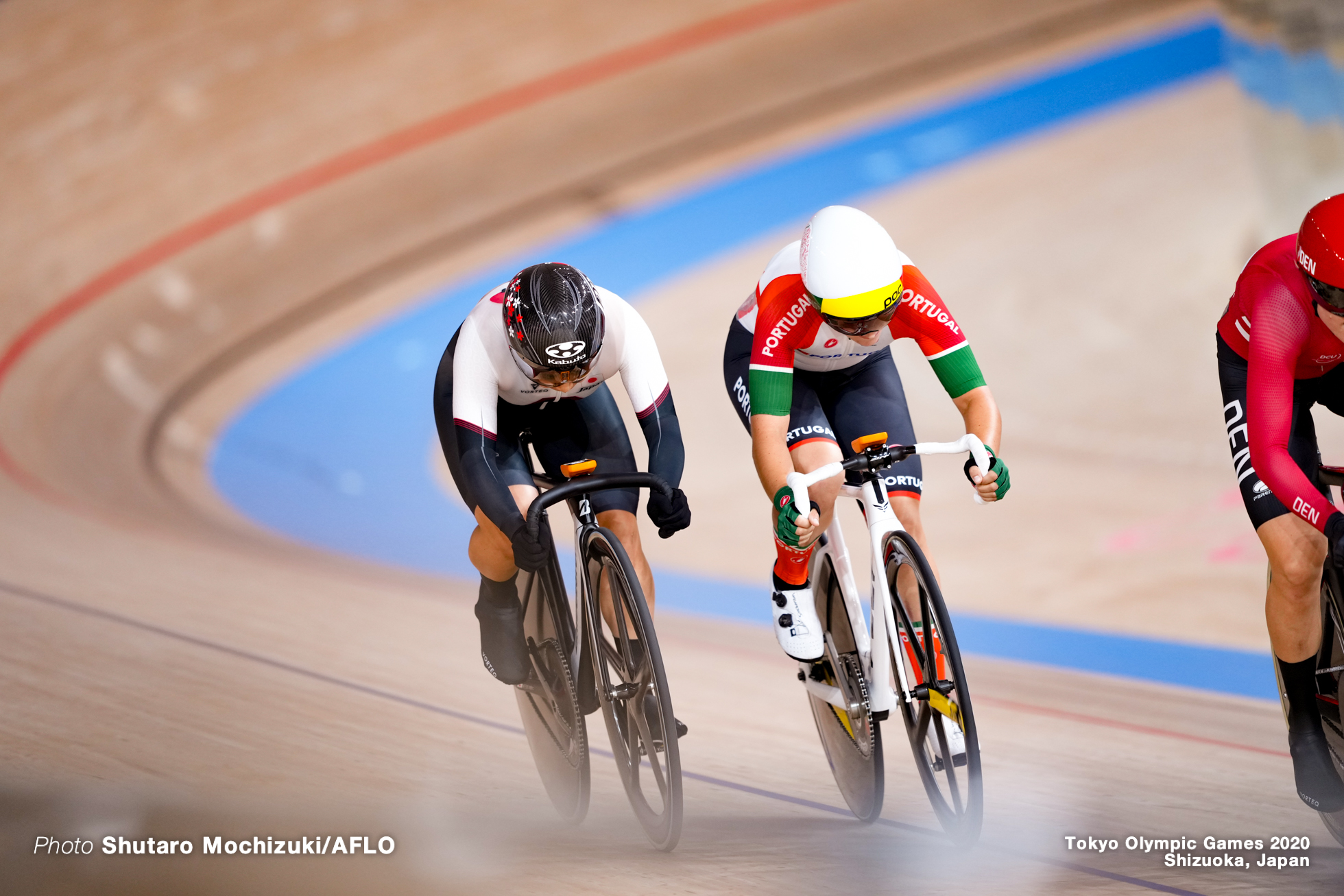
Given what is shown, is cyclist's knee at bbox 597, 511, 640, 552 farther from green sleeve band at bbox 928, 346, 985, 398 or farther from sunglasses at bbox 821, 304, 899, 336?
green sleeve band at bbox 928, 346, 985, 398

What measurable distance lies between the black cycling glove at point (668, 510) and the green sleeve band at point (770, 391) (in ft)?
0.74

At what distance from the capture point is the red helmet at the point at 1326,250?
2039 mm

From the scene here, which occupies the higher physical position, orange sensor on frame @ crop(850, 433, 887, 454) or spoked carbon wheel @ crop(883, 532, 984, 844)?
orange sensor on frame @ crop(850, 433, 887, 454)

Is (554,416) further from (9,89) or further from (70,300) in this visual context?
(9,89)

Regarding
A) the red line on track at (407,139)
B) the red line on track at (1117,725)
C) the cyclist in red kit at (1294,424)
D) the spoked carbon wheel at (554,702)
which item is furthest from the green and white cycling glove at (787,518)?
the red line on track at (407,139)

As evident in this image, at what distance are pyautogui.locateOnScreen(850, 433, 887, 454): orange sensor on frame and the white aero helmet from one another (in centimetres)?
24

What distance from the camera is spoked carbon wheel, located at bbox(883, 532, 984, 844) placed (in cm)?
223

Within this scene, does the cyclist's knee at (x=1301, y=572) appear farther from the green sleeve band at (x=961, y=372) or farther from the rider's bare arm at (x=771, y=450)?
the rider's bare arm at (x=771, y=450)

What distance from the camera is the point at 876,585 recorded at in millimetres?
2424

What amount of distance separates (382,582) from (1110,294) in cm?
430

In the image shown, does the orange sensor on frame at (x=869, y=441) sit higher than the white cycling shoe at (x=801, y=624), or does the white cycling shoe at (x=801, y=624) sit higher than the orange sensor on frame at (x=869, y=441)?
the orange sensor on frame at (x=869, y=441)

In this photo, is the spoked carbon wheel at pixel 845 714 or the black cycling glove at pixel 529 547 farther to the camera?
the spoked carbon wheel at pixel 845 714

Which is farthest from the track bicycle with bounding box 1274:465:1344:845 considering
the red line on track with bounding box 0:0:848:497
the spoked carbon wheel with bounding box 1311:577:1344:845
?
the red line on track with bounding box 0:0:848:497

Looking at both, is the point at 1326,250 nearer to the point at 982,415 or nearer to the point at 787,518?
the point at 982,415
